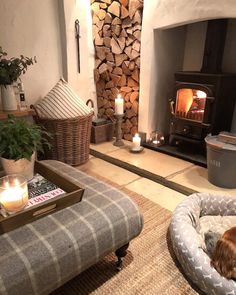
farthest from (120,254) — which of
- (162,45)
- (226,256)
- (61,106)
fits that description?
(162,45)

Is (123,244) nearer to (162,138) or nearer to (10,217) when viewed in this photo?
(10,217)

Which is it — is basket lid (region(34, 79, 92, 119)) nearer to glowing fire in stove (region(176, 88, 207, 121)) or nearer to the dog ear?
glowing fire in stove (region(176, 88, 207, 121))

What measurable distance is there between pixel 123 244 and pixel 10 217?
508 millimetres

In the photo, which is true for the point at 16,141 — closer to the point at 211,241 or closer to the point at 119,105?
the point at 211,241

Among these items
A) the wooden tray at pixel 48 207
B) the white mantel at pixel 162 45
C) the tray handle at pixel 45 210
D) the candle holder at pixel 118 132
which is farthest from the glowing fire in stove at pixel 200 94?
the tray handle at pixel 45 210

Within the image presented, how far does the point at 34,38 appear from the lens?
2502 mm

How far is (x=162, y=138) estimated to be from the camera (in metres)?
2.91

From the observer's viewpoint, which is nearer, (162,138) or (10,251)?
(10,251)

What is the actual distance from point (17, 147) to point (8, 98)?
40.5 inches

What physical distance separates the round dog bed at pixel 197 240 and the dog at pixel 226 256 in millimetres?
25

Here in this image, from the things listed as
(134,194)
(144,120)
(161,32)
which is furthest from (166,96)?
(134,194)

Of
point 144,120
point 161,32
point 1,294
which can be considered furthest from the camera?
point 144,120

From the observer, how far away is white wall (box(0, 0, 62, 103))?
2331 millimetres

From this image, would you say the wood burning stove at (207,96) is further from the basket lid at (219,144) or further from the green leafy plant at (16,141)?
the green leafy plant at (16,141)
